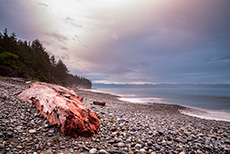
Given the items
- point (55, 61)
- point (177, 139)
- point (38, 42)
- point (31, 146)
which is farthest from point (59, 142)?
point (55, 61)

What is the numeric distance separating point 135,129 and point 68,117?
3.89 m

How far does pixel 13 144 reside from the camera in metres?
3.22

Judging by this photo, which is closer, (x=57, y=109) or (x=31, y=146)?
(x=31, y=146)

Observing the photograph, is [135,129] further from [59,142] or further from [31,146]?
[31,146]

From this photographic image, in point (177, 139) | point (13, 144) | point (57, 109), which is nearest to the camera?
point (13, 144)

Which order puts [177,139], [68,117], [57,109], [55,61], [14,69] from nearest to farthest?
[68,117]
[57,109]
[177,139]
[14,69]
[55,61]

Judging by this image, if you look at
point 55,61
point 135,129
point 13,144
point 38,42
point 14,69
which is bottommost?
point 135,129

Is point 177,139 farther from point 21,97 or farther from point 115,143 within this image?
point 21,97

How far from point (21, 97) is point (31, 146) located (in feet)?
17.3

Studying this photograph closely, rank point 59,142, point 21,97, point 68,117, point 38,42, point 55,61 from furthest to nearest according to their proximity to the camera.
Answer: point 55,61, point 38,42, point 21,97, point 68,117, point 59,142

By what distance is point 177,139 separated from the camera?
506 centimetres

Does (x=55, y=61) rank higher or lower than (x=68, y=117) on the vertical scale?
higher

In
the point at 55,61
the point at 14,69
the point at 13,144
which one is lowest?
the point at 13,144

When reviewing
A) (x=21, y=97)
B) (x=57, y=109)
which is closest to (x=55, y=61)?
(x=21, y=97)
